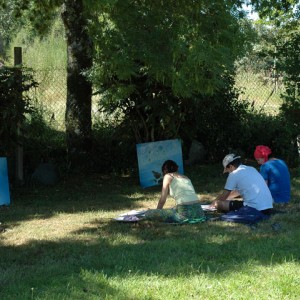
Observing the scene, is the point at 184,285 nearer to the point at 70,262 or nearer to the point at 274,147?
the point at 70,262

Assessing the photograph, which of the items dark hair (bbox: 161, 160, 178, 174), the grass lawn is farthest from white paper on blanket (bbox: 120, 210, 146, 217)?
dark hair (bbox: 161, 160, 178, 174)

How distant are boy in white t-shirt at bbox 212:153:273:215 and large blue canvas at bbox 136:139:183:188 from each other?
2.85 metres

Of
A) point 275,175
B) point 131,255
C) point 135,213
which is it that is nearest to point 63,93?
point 135,213

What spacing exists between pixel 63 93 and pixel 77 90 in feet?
4.15

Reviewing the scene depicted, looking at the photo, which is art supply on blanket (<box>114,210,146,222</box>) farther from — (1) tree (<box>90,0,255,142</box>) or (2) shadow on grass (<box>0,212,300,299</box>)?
(1) tree (<box>90,0,255,142</box>)

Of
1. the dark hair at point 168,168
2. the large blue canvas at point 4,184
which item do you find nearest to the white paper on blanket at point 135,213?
the dark hair at point 168,168

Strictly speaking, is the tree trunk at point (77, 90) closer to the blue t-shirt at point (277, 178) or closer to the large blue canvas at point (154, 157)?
the large blue canvas at point (154, 157)

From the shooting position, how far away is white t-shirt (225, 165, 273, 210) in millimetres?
7180

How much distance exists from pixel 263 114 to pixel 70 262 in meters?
8.34

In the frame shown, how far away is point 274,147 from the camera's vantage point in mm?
11977

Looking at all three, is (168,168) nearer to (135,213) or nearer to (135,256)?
(135,213)

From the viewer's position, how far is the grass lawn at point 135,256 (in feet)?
14.0

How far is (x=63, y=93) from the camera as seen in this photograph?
38.1ft

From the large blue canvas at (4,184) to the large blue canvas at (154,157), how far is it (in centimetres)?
252
